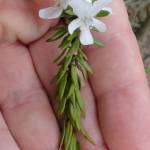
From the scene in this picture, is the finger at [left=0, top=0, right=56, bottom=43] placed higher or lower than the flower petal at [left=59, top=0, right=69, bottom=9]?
lower

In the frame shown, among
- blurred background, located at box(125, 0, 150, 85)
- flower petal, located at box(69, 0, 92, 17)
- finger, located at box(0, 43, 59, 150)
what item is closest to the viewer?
flower petal, located at box(69, 0, 92, 17)

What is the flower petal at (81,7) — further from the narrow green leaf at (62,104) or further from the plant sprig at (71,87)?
the narrow green leaf at (62,104)

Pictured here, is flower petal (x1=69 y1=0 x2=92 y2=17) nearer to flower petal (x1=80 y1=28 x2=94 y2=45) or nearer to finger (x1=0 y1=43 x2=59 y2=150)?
flower petal (x1=80 y1=28 x2=94 y2=45)

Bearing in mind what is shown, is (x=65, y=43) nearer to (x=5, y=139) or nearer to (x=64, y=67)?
(x=64, y=67)

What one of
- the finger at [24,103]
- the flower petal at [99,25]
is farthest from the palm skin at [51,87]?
the flower petal at [99,25]

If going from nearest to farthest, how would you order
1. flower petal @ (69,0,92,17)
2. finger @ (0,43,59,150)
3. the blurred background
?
1. flower petal @ (69,0,92,17)
2. finger @ (0,43,59,150)
3. the blurred background

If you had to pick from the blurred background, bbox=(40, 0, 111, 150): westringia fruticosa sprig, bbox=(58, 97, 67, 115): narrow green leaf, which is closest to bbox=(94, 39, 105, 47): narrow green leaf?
bbox=(40, 0, 111, 150): westringia fruticosa sprig

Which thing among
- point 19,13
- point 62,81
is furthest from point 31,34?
point 62,81

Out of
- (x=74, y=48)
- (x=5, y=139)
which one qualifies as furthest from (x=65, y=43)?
(x=5, y=139)
